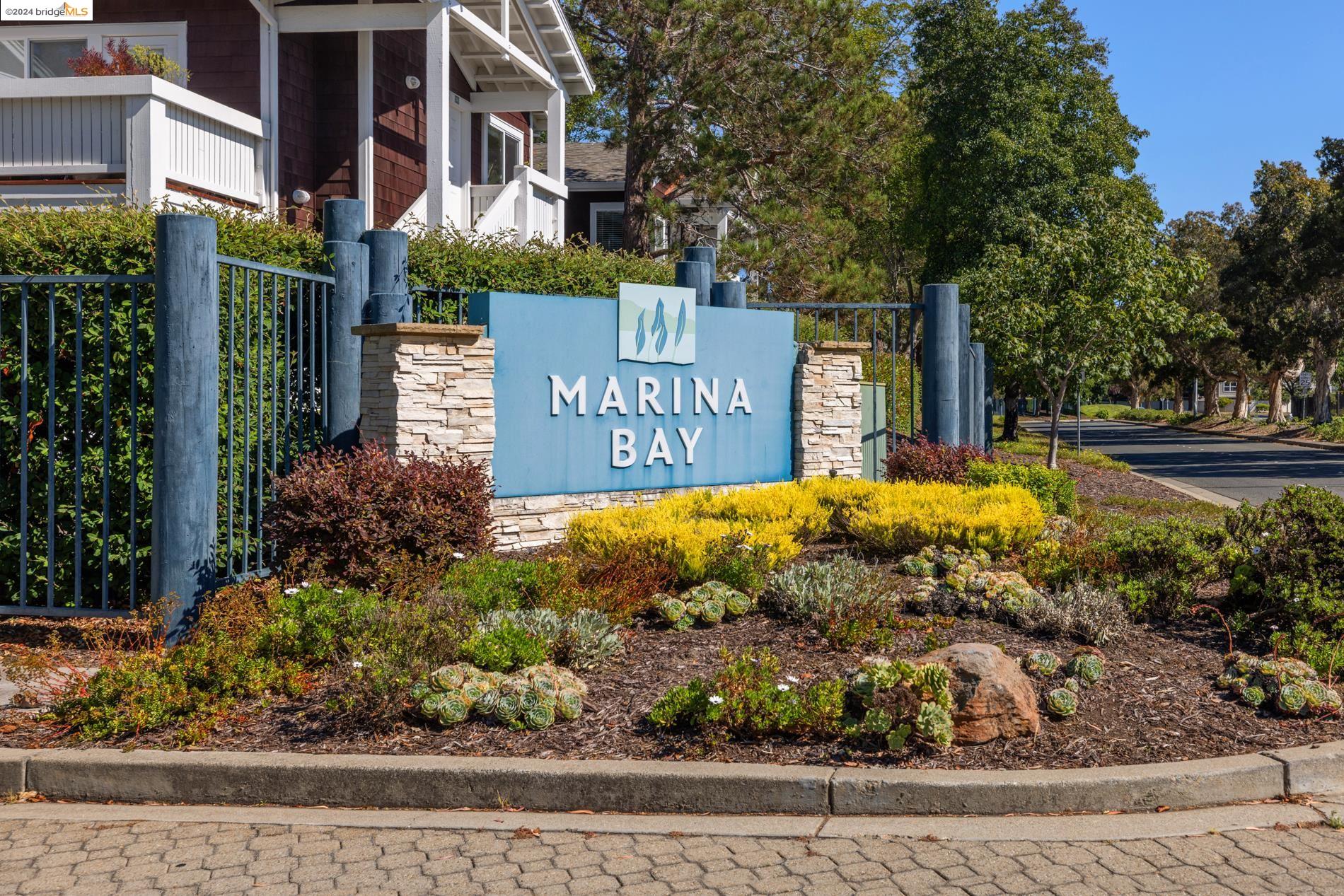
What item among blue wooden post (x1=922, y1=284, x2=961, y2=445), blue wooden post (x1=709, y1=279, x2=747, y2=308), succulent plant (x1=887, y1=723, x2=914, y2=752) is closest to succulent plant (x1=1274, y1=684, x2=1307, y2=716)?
succulent plant (x1=887, y1=723, x2=914, y2=752)

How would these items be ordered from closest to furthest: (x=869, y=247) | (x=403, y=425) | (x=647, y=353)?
1. (x=403, y=425)
2. (x=647, y=353)
3. (x=869, y=247)

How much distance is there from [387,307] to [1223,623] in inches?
232

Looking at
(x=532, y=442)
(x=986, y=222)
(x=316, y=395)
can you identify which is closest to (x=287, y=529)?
(x=316, y=395)

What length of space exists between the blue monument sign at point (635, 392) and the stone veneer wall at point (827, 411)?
128mm

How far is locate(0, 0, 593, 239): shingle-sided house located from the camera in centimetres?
1325

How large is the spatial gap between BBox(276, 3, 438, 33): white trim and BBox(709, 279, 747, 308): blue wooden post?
251 inches

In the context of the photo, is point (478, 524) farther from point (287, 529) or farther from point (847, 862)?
point (847, 862)

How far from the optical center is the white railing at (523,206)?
16991 millimetres

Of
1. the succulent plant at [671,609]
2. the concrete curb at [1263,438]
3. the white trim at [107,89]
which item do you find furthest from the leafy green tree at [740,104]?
the concrete curb at [1263,438]

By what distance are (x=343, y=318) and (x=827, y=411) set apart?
4.89 m

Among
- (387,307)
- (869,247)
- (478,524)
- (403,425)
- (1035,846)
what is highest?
(869,247)

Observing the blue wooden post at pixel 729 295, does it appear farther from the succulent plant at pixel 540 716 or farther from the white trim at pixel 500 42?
the succulent plant at pixel 540 716

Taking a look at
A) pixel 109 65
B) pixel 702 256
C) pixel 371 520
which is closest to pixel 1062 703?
pixel 371 520

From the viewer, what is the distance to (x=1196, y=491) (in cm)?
1948
